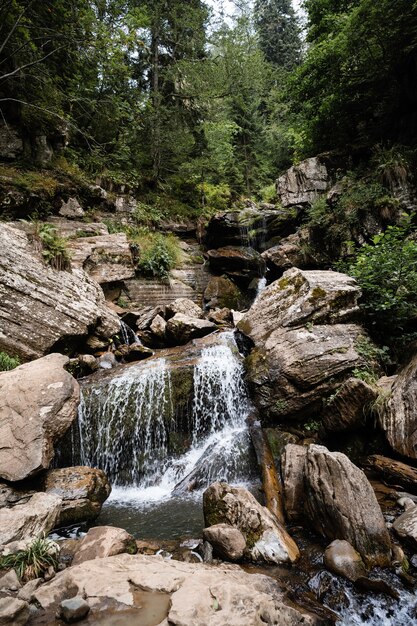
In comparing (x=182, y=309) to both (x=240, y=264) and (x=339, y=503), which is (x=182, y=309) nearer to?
(x=240, y=264)

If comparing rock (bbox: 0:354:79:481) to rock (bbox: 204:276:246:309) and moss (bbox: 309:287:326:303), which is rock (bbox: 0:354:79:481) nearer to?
moss (bbox: 309:287:326:303)

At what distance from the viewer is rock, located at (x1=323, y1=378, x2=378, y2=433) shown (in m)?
5.07

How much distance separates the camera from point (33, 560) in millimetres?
3008

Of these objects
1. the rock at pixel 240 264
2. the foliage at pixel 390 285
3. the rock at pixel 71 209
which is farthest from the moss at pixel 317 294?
the rock at pixel 71 209

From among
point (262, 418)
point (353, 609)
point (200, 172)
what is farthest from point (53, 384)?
point (200, 172)

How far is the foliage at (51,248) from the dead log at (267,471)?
6.60 m

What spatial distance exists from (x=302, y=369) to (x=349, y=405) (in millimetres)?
953

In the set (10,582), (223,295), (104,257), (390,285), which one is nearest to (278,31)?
(223,295)

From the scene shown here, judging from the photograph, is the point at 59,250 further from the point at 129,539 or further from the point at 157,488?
the point at 129,539

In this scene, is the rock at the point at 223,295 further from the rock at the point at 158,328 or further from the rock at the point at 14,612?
the rock at the point at 14,612

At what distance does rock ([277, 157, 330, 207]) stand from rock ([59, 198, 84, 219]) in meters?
9.55

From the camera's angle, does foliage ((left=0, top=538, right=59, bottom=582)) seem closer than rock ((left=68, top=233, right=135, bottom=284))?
Yes

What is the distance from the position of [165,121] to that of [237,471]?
19.0 m

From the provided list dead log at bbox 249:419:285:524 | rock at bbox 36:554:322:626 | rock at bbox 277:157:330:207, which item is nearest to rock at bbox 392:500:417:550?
dead log at bbox 249:419:285:524
